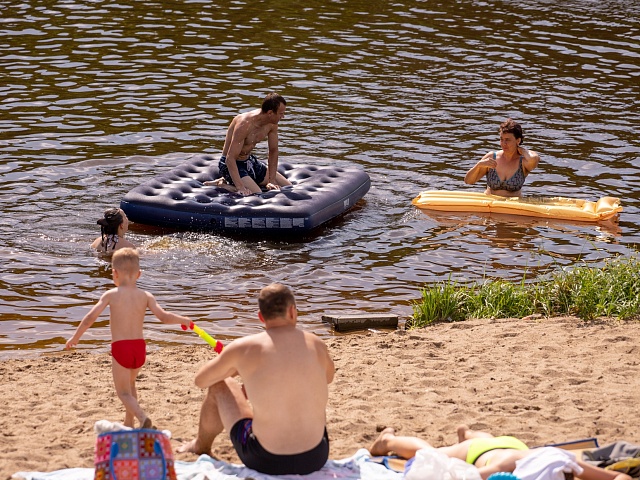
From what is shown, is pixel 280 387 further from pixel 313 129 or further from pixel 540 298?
pixel 313 129

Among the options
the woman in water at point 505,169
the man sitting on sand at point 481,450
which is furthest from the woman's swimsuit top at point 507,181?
the man sitting on sand at point 481,450

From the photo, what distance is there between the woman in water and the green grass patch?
3.27 meters

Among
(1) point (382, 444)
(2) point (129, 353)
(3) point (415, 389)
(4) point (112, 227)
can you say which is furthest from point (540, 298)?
(4) point (112, 227)

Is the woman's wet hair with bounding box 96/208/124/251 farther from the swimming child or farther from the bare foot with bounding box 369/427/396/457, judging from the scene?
the bare foot with bounding box 369/427/396/457

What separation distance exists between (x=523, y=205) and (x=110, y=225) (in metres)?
4.90

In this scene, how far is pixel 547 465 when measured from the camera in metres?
5.16

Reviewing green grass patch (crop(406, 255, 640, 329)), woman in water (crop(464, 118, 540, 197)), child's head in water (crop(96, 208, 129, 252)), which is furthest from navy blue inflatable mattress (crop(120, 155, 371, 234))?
green grass patch (crop(406, 255, 640, 329))

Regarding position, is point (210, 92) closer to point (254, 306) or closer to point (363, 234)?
point (363, 234)

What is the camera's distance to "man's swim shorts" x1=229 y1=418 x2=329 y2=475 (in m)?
5.44

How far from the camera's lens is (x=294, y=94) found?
16484 millimetres

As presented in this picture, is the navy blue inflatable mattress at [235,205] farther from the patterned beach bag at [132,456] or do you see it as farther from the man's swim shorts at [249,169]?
the patterned beach bag at [132,456]

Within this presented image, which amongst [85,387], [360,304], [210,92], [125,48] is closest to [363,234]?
[360,304]

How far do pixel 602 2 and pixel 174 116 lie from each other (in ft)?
41.4

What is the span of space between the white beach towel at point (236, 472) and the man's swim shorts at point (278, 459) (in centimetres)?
3
